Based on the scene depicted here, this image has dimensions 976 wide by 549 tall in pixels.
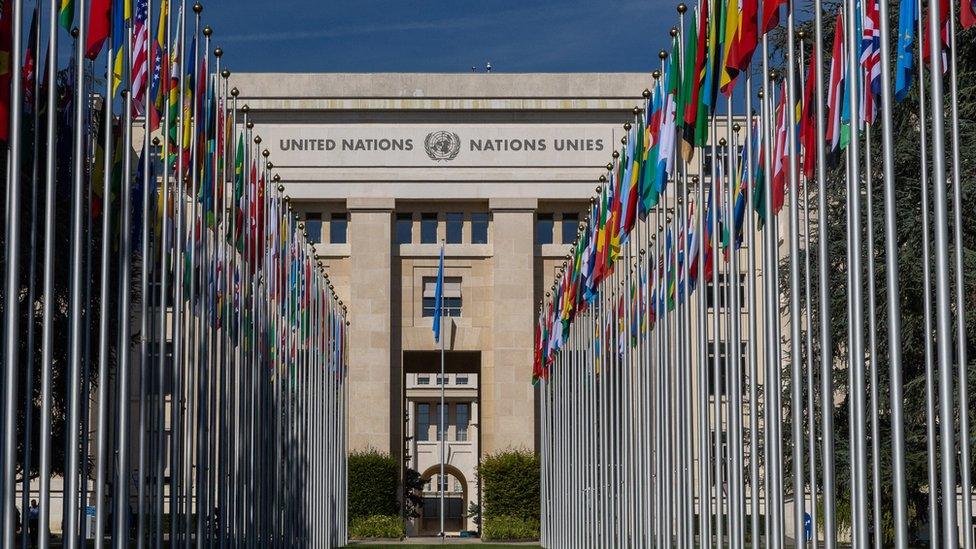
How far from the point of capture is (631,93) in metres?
60.4

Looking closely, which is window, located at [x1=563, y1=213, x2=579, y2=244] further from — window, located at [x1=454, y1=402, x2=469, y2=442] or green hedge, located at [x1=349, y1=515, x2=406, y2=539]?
window, located at [x1=454, y1=402, x2=469, y2=442]

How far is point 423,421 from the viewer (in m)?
98.8

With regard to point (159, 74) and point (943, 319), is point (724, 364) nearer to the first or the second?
point (159, 74)

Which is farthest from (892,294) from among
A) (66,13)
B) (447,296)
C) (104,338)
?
(447,296)

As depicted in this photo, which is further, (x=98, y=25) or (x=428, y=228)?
(x=428, y=228)

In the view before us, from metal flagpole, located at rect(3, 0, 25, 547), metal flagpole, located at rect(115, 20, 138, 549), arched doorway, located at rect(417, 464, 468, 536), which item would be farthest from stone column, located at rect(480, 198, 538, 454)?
metal flagpole, located at rect(3, 0, 25, 547)

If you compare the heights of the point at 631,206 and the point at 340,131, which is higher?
the point at 340,131

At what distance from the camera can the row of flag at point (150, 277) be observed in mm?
16578

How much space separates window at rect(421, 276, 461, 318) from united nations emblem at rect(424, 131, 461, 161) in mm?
4729

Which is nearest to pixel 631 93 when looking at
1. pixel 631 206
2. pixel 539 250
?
pixel 539 250

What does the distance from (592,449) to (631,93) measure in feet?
87.3

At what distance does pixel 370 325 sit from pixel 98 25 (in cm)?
4243

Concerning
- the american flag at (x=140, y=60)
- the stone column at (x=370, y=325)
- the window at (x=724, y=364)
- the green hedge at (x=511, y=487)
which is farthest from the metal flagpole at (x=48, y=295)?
the stone column at (x=370, y=325)

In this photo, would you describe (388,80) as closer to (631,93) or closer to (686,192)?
(631,93)
